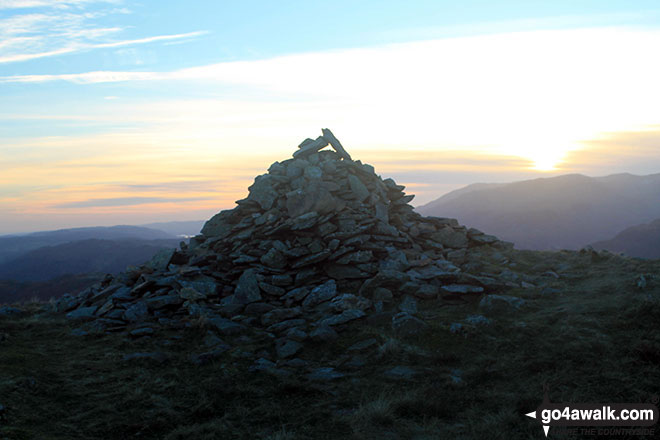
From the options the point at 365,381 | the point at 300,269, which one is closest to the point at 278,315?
the point at 300,269

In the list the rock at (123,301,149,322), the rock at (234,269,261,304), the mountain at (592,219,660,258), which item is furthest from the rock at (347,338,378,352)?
the mountain at (592,219,660,258)

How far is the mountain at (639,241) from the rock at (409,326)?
215 feet

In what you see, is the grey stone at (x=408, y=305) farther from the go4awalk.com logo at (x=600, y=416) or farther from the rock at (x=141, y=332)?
the rock at (x=141, y=332)

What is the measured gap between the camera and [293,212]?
2172 centimetres

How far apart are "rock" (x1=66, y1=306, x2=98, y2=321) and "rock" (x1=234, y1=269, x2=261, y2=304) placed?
638cm

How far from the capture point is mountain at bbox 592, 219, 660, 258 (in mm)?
67950

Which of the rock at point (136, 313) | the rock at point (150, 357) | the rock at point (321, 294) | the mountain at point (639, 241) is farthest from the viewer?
the mountain at point (639, 241)

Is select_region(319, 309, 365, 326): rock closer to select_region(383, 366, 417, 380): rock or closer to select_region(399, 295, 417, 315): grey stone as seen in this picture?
select_region(399, 295, 417, 315): grey stone

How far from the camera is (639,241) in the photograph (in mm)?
73312

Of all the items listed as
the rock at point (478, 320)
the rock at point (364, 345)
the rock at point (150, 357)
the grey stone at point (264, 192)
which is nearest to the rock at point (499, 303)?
the rock at point (478, 320)

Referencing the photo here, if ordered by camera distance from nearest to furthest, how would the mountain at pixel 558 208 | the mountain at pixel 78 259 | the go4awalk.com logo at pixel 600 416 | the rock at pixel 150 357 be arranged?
the go4awalk.com logo at pixel 600 416, the rock at pixel 150 357, the mountain at pixel 558 208, the mountain at pixel 78 259

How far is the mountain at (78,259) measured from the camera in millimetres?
131000

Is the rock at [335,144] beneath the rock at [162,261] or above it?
above

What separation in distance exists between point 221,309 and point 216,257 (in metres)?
3.84
